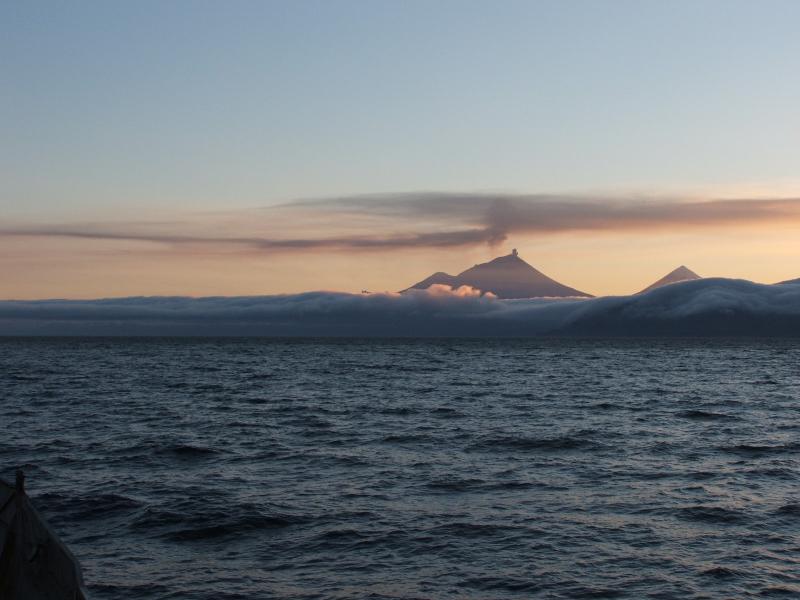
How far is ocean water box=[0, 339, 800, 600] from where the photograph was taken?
19.9 meters

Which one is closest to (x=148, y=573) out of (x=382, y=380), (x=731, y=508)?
(x=731, y=508)

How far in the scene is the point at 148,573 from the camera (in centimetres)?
2009

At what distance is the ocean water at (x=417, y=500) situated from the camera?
65.3ft

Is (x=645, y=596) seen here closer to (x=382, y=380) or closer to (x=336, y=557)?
(x=336, y=557)

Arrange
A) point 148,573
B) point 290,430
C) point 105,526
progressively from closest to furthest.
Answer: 1. point 148,573
2. point 105,526
3. point 290,430

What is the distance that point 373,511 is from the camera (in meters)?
26.3

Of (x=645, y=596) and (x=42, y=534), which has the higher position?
(x=42, y=534)

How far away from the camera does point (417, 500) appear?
A: 91.7 feet

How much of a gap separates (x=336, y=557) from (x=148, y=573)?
4634 millimetres

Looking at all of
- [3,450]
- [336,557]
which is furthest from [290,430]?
[336,557]

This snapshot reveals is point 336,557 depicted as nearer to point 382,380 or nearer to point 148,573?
point 148,573

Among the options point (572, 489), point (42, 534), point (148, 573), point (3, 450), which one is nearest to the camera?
point (42, 534)

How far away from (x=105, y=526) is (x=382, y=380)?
261 feet

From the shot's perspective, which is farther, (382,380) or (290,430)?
(382,380)
